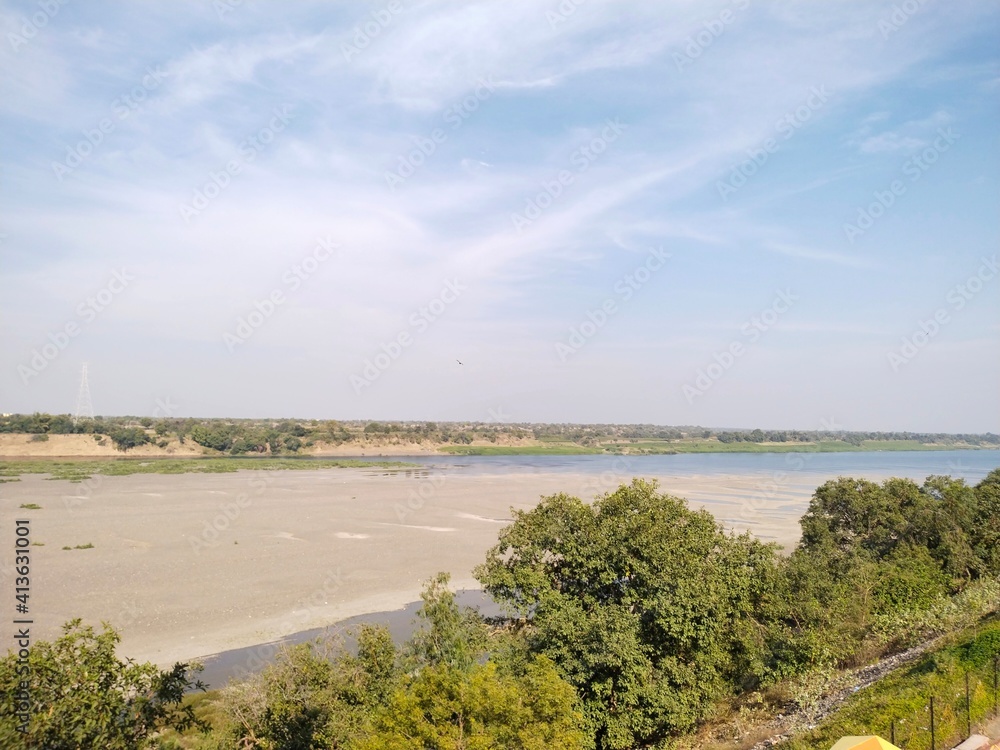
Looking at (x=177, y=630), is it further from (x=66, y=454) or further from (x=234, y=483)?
(x=66, y=454)

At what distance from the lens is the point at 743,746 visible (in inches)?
667

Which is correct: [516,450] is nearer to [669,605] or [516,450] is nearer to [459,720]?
[669,605]

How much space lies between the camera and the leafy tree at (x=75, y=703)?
1046cm

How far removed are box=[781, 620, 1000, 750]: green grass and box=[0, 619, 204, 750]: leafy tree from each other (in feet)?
47.2

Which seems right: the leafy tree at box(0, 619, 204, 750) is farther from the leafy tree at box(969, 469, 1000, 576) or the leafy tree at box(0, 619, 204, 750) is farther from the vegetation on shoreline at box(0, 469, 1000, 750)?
the leafy tree at box(969, 469, 1000, 576)

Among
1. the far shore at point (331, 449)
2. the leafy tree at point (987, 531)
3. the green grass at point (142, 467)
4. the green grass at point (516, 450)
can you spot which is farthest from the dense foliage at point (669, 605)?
the green grass at point (516, 450)

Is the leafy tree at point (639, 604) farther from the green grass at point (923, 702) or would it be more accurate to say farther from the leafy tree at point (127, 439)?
the leafy tree at point (127, 439)

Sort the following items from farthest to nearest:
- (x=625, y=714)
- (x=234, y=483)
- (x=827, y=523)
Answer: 1. (x=234, y=483)
2. (x=827, y=523)
3. (x=625, y=714)

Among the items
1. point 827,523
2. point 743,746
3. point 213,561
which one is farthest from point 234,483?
point 743,746

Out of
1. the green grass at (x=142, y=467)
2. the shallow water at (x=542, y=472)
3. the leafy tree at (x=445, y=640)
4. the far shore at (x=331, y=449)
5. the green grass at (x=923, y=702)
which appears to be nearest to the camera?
the green grass at (x=923, y=702)

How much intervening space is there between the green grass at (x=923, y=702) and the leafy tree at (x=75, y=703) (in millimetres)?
14384

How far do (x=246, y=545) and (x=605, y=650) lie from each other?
3500 cm

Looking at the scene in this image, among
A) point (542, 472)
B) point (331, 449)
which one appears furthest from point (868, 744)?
point (331, 449)

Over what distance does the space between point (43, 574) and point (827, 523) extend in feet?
143
